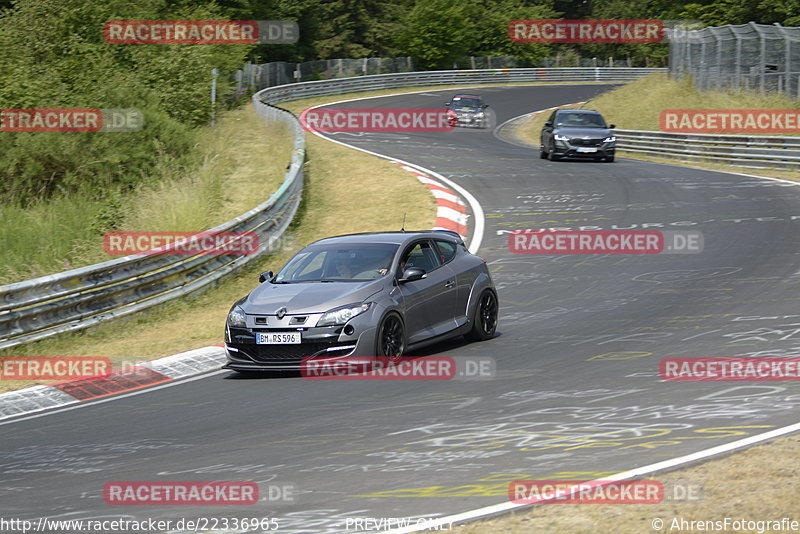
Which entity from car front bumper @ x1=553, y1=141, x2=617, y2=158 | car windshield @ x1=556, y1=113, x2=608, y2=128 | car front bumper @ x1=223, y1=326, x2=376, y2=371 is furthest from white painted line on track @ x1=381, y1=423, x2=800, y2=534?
car windshield @ x1=556, y1=113, x2=608, y2=128

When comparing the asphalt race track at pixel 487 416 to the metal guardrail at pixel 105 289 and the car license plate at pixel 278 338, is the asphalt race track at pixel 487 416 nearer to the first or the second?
the car license plate at pixel 278 338

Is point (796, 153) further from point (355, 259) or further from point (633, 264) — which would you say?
point (355, 259)

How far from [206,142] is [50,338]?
55.9 ft

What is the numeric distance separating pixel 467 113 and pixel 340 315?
119 ft

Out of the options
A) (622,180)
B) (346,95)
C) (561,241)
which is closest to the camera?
(561,241)

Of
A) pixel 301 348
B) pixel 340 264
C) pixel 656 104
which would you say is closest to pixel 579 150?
pixel 656 104

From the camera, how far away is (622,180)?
26.8m

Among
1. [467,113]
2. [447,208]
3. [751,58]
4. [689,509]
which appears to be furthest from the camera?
[467,113]

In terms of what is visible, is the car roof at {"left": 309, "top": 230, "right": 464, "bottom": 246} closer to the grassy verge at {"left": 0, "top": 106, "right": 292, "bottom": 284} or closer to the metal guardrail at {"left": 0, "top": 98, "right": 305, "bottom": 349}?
the metal guardrail at {"left": 0, "top": 98, "right": 305, "bottom": 349}

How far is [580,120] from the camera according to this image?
32.1 m

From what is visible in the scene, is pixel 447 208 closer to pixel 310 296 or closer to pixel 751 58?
pixel 310 296

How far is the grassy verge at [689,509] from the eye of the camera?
5770 millimetres

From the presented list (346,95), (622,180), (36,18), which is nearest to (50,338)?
(622,180)

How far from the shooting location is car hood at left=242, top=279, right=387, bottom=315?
11024 mm
